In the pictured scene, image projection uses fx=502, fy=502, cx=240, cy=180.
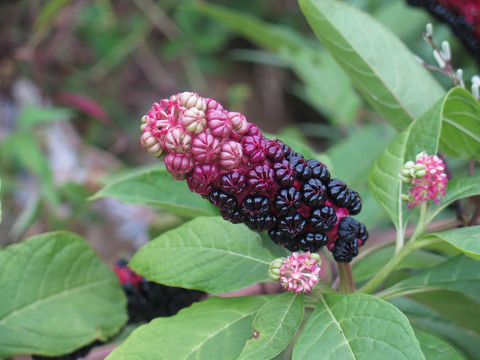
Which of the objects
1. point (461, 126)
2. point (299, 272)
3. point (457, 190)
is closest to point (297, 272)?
point (299, 272)

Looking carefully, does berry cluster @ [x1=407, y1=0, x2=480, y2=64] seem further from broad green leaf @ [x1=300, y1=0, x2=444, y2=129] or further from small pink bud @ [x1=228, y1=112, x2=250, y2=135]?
small pink bud @ [x1=228, y1=112, x2=250, y2=135]

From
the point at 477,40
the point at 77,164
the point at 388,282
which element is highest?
the point at 477,40

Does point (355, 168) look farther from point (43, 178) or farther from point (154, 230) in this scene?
point (43, 178)

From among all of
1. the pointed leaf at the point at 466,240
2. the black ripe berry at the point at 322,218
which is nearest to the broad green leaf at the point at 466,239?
the pointed leaf at the point at 466,240

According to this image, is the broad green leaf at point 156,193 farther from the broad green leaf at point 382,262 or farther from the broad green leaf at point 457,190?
the broad green leaf at point 457,190

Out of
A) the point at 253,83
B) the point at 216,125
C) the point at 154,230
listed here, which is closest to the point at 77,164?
the point at 154,230

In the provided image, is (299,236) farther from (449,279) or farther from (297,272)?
(449,279)
